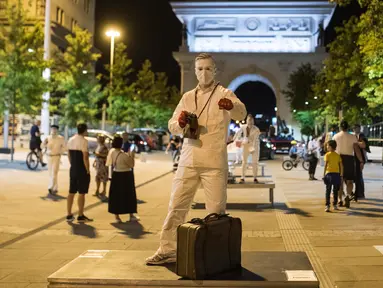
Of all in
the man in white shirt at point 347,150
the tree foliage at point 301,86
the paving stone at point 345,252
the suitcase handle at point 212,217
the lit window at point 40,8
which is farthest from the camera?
the tree foliage at point 301,86

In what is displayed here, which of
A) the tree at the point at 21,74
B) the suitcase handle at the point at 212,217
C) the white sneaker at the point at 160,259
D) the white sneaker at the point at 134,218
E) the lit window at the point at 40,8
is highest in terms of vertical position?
the lit window at the point at 40,8

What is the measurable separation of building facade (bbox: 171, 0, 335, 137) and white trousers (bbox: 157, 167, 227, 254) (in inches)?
2735

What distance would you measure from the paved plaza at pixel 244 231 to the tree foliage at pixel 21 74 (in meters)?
10.3

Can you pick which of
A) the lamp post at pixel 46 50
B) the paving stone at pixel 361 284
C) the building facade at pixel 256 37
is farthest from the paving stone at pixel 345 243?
the building facade at pixel 256 37

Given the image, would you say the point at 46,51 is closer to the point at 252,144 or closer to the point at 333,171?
the point at 252,144

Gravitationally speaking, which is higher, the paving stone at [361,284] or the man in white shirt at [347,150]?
the man in white shirt at [347,150]

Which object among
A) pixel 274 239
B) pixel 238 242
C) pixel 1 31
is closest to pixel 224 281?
pixel 238 242

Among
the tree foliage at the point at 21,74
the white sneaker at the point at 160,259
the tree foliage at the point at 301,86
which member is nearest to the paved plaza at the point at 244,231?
the white sneaker at the point at 160,259

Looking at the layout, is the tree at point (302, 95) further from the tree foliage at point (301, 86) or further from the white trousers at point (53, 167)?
the white trousers at point (53, 167)

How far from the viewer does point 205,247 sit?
5.37 m

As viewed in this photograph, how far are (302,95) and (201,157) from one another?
64295 mm

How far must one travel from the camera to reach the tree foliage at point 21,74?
27125 mm

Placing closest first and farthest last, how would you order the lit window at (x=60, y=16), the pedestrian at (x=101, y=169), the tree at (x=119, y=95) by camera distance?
the pedestrian at (x=101, y=169) → the tree at (x=119, y=95) → the lit window at (x=60, y=16)

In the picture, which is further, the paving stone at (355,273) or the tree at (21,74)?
the tree at (21,74)
